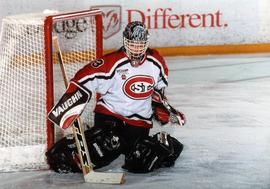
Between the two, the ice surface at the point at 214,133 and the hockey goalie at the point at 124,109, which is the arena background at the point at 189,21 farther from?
the hockey goalie at the point at 124,109

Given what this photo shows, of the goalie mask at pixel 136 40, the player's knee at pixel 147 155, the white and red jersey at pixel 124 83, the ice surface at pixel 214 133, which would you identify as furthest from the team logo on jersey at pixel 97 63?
the ice surface at pixel 214 133

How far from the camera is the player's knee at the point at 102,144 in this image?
3520mm

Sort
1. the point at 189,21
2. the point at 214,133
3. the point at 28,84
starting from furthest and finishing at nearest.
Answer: the point at 189,21, the point at 214,133, the point at 28,84

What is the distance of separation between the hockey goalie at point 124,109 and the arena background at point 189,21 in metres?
3.73

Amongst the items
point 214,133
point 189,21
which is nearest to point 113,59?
point 214,133

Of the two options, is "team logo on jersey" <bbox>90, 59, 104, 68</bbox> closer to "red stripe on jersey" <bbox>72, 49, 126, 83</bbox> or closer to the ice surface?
"red stripe on jersey" <bbox>72, 49, 126, 83</bbox>

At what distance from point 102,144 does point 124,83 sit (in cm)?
32

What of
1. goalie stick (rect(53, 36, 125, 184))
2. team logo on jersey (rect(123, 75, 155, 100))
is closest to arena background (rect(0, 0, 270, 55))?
team logo on jersey (rect(123, 75, 155, 100))

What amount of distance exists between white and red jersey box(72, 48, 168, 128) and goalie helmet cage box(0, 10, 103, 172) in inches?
8.8

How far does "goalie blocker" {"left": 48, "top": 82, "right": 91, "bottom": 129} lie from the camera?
3.32m

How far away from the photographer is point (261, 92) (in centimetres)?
579

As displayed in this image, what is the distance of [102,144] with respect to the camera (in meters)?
3.52

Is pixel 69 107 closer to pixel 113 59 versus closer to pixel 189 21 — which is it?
pixel 113 59

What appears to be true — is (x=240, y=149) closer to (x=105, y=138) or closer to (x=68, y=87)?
(x=105, y=138)
